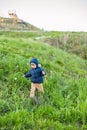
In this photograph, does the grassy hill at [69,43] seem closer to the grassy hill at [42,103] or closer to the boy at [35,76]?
the grassy hill at [42,103]

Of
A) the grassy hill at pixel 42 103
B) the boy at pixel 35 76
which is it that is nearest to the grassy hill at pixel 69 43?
the grassy hill at pixel 42 103

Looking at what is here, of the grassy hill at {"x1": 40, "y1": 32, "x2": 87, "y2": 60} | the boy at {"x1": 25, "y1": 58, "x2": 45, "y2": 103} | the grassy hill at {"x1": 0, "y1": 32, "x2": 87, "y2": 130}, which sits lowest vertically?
the grassy hill at {"x1": 40, "y1": 32, "x2": 87, "y2": 60}

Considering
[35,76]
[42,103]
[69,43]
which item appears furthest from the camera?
[69,43]

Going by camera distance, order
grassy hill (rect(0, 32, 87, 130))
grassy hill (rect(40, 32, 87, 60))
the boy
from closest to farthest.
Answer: grassy hill (rect(0, 32, 87, 130)) → the boy → grassy hill (rect(40, 32, 87, 60))

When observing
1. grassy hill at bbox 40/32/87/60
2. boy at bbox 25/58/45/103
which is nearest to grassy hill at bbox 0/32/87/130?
boy at bbox 25/58/45/103

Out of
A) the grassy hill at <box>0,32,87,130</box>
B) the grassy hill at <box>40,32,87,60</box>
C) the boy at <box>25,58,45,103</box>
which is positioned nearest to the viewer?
the grassy hill at <box>0,32,87,130</box>

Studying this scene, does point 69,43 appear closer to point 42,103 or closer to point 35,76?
point 35,76

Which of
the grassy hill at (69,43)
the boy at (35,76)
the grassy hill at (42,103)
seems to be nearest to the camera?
the grassy hill at (42,103)

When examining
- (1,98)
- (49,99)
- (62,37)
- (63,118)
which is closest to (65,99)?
(49,99)

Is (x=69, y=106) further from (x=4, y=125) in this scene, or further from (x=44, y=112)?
(x=4, y=125)

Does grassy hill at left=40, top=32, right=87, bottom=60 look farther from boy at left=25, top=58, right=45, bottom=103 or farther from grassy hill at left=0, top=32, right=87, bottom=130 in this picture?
boy at left=25, top=58, right=45, bottom=103

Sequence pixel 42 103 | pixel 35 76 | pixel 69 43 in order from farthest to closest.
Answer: pixel 69 43 → pixel 35 76 → pixel 42 103

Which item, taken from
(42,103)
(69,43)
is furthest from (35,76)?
(69,43)

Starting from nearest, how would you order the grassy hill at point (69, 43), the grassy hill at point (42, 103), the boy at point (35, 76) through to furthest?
the grassy hill at point (42, 103) → the boy at point (35, 76) → the grassy hill at point (69, 43)
